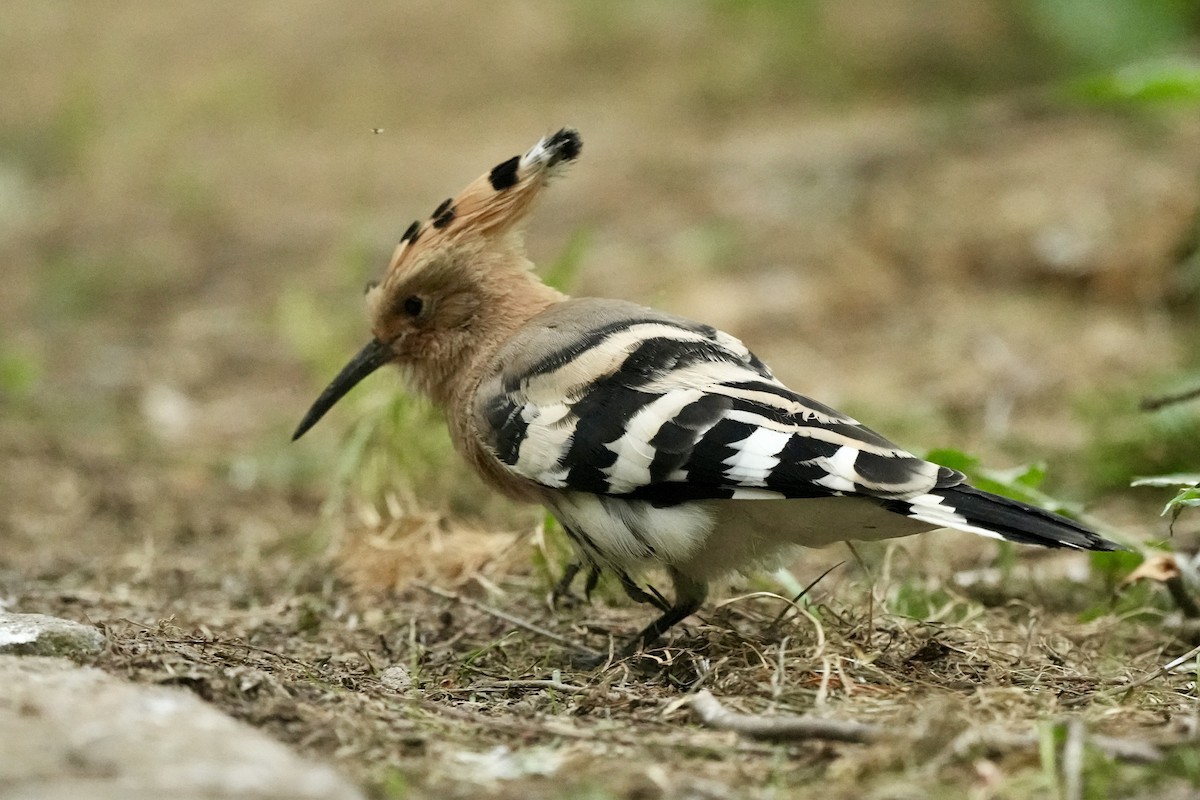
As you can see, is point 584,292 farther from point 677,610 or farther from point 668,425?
point 668,425

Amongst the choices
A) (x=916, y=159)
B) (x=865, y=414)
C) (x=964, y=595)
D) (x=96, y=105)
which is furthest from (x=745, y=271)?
(x=96, y=105)

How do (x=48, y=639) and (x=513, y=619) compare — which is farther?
(x=513, y=619)

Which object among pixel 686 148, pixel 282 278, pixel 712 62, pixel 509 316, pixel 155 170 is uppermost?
pixel 712 62

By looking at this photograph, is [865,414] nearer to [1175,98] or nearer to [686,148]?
[1175,98]

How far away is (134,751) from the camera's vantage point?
2018 mm

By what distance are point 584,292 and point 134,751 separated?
177 inches

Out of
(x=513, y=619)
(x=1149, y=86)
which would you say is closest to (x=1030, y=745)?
(x=513, y=619)

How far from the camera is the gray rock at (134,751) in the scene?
6.24ft

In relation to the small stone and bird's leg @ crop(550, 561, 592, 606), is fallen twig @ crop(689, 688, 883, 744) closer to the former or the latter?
the small stone

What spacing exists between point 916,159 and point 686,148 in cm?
169

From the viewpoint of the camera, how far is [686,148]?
8.88 metres

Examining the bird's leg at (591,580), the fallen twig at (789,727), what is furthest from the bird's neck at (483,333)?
the fallen twig at (789,727)

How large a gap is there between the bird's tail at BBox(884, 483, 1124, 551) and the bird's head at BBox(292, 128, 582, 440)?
1223 mm

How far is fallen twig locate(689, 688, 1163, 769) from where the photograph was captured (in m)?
2.11
